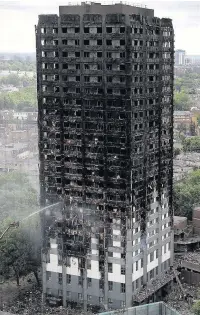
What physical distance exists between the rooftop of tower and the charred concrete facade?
0.02 m

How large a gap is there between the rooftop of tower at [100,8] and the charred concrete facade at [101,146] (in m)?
0.02

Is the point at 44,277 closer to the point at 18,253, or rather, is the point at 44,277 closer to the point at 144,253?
the point at 18,253

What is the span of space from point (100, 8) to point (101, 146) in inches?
115

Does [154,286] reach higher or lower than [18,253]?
lower

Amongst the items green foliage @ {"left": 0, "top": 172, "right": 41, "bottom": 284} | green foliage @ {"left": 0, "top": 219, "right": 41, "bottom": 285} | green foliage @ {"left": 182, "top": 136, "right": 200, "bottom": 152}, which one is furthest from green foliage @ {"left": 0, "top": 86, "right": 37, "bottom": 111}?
green foliage @ {"left": 0, "top": 219, "right": 41, "bottom": 285}

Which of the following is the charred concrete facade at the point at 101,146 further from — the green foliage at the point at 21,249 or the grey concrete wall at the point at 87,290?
the green foliage at the point at 21,249

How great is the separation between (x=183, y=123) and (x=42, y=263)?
26.5m

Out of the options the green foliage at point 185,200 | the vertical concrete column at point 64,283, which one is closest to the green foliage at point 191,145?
the green foliage at point 185,200

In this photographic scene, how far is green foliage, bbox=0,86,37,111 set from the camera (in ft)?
105

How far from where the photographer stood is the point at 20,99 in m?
33.9

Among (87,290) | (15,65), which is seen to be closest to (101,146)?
(87,290)

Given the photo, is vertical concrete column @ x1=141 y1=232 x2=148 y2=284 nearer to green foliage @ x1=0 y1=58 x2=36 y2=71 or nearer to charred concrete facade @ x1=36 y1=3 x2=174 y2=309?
charred concrete facade @ x1=36 y1=3 x2=174 y2=309

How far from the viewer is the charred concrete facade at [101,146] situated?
12141 millimetres

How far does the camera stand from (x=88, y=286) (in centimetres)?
1280
